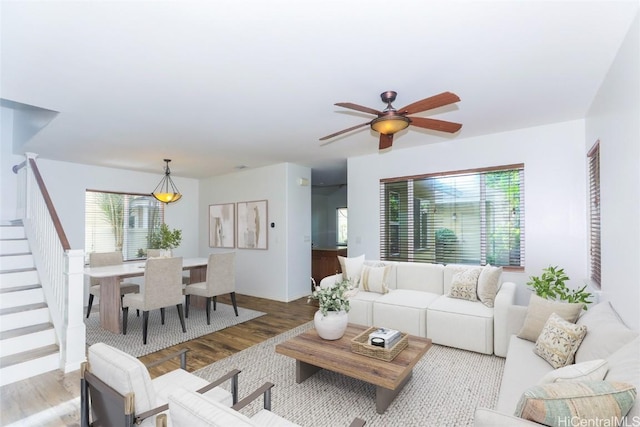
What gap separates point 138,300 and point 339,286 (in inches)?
106

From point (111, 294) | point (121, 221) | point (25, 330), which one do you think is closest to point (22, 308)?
point (25, 330)

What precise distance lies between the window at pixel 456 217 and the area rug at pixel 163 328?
2594 millimetres

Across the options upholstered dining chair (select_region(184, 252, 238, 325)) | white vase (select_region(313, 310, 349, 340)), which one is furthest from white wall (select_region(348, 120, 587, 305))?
upholstered dining chair (select_region(184, 252, 238, 325))

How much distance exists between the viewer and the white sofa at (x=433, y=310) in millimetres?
3266

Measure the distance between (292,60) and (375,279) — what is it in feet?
9.90

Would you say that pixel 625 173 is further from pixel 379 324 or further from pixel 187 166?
pixel 187 166

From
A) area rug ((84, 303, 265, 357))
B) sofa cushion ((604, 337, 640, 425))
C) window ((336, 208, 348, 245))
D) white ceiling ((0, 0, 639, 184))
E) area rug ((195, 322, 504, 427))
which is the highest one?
white ceiling ((0, 0, 639, 184))

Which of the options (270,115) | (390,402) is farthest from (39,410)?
(270,115)

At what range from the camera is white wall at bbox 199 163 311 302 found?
5883 millimetres

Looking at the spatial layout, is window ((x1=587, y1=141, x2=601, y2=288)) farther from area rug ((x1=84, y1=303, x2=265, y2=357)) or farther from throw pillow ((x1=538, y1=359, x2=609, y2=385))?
A: area rug ((x1=84, y1=303, x2=265, y2=357))

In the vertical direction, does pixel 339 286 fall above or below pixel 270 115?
below

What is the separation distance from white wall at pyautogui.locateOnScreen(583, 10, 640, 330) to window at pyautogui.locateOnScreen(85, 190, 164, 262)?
7202 millimetres

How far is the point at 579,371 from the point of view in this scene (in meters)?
1.48

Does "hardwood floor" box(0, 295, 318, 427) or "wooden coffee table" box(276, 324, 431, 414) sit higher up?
"wooden coffee table" box(276, 324, 431, 414)
